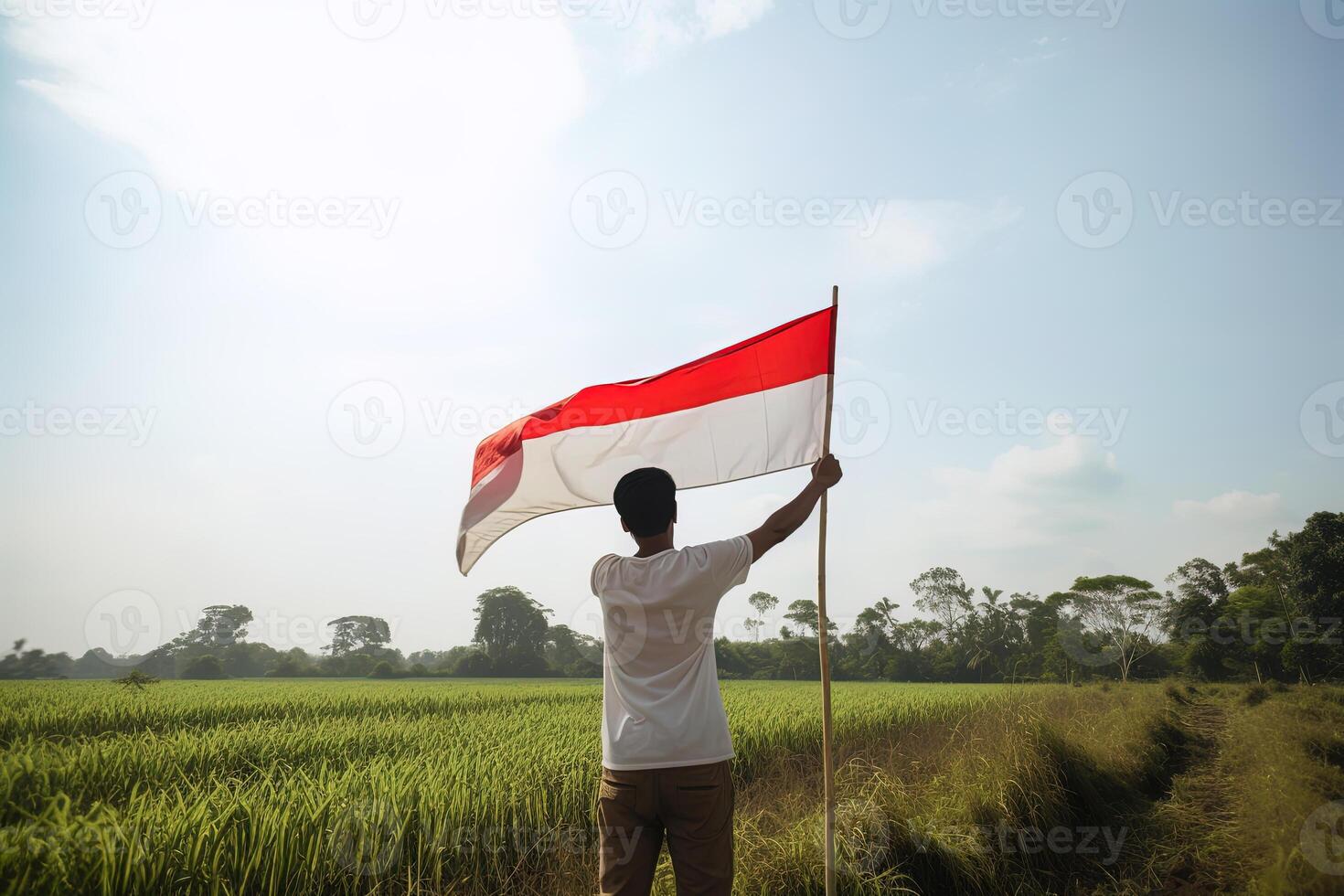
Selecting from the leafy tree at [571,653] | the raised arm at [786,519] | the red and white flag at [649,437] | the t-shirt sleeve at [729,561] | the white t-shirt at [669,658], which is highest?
the red and white flag at [649,437]

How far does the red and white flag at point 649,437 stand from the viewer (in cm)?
489

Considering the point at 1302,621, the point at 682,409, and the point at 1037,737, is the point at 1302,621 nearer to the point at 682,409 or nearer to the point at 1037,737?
the point at 1037,737

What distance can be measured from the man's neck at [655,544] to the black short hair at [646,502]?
0.9 inches

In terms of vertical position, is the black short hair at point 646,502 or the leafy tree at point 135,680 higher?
the black short hair at point 646,502

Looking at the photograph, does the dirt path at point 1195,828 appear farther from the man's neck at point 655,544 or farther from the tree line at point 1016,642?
the tree line at point 1016,642

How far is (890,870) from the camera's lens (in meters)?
4.59

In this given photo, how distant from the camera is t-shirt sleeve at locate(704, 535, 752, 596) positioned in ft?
8.84

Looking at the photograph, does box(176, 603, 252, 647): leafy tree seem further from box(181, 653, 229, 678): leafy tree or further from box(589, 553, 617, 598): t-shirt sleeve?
box(589, 553, 617, 598): t-shirt sleeve

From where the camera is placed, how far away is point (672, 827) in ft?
8.48

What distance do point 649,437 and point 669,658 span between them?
2.84 m

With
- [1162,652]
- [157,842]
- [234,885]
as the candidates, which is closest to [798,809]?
[234,885]

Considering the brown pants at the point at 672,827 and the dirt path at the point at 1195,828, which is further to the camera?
the dirt path at the point at 1195,828

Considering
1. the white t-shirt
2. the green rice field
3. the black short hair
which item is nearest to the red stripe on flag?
the black short hair

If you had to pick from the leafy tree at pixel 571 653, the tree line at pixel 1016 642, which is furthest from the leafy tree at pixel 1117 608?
the leafy tree at pixel 571 653
